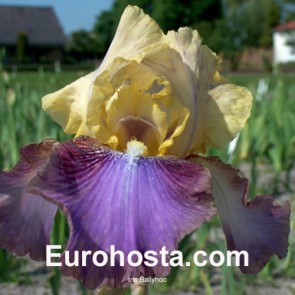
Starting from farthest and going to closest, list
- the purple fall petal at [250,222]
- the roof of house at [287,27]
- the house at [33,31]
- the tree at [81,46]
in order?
the tree at [81,46] < the house at [33,31] < the roof of house at [287,27] < the purple fall petal at [250,222]

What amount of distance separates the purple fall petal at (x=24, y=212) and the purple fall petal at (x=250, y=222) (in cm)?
20

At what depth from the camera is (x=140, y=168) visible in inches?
23.5

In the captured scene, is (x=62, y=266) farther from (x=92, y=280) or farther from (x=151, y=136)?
(x=151, y=136)

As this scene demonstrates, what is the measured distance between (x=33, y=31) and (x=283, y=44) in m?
20.4

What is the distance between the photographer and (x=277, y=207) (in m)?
0.67

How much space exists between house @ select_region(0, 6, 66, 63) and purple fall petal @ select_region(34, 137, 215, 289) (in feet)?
156

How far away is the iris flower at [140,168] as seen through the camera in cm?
56

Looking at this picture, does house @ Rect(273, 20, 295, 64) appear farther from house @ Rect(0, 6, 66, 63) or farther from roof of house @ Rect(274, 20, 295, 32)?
house @ Rect(0, 6, 66, 63)

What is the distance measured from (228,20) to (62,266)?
151 ft

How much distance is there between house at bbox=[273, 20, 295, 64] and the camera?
40.0 m

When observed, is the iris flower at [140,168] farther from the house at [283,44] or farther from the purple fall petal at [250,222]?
the house at [283,44]

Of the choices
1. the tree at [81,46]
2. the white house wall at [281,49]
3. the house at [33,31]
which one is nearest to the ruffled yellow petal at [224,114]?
the white house wall at [281,49]

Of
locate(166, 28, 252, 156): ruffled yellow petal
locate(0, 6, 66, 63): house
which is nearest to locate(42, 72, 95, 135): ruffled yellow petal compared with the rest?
locate(166, 28, 252, 156): ruffled yellow petal

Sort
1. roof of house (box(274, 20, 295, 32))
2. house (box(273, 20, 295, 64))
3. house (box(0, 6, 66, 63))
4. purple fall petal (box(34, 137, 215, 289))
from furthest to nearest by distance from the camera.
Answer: house (box(0, 6, 66, 63))
roof of house (box(274, 20, 295, 32))
house (box(273, 20, 295, 64))
purple fall petal (box(34, 137, 215, 289))
